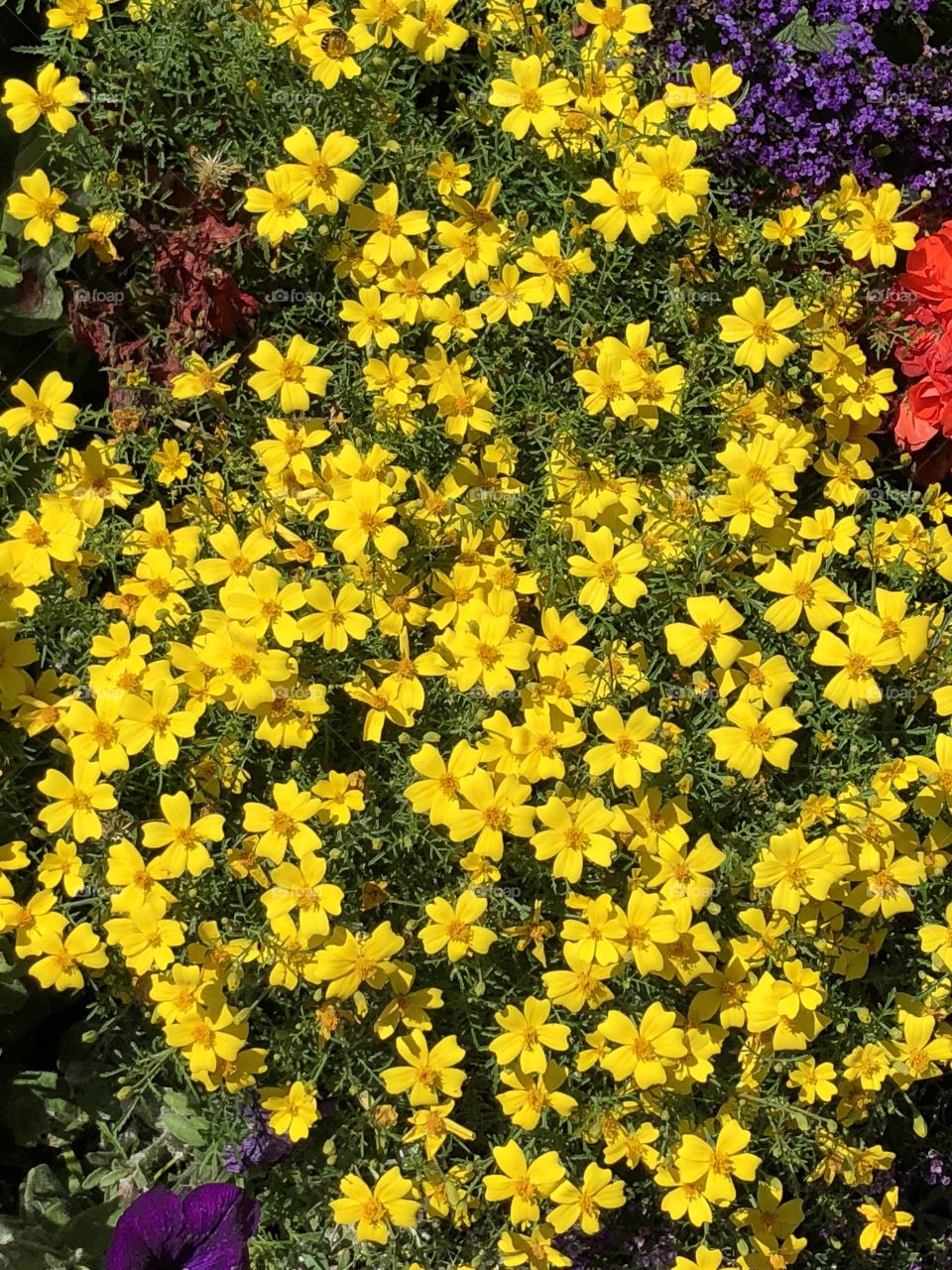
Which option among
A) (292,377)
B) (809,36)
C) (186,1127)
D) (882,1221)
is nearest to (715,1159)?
(882,1221)

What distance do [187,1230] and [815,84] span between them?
3.07m

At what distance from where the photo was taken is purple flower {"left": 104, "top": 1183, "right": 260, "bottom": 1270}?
8.30ft

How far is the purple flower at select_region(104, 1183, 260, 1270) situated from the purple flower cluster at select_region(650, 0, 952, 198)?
2.78m

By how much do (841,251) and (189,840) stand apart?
2187mm

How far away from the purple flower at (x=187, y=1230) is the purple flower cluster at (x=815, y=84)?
2.78 meters

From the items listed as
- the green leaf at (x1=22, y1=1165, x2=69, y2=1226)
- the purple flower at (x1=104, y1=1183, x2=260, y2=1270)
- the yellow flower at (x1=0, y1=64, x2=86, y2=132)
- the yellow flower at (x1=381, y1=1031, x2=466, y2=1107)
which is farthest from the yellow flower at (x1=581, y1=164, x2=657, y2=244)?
the green leaf at (x1=22, y1=1165, x2=69, y2=1226)

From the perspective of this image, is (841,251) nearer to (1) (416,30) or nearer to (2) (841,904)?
(1) (416,30)

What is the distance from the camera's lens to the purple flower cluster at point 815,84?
293cm

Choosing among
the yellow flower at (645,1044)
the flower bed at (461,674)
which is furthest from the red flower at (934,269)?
the yellow flower at (645,1044)

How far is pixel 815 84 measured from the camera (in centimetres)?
293

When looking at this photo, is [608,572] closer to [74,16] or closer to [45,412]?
[45,412]

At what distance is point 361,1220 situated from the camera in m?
2.42

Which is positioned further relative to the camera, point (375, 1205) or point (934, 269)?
point (934, 269)

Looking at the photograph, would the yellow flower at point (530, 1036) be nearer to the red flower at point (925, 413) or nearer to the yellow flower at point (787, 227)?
the red flower at point (925, 413)
